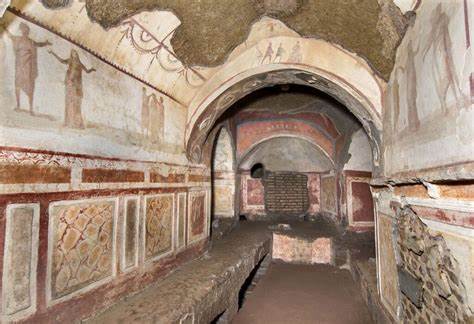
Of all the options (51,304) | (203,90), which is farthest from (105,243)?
(203,90)

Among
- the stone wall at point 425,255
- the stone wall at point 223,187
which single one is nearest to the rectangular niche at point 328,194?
the stone wall at point 223,187

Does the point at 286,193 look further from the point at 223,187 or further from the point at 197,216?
the point at 197,216

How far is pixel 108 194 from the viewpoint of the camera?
3.01 meters

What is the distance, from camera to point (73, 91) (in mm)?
2600

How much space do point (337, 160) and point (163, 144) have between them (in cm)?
624

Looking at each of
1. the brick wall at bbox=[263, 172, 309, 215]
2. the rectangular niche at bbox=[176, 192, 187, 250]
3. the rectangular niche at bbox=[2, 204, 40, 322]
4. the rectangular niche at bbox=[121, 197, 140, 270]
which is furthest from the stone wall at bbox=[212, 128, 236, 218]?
the rectangular niche at bbox=[2, 204, 40, 322]

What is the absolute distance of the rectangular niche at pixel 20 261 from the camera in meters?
2.06

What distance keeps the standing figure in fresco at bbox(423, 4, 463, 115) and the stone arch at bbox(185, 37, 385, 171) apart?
1446 millimetres

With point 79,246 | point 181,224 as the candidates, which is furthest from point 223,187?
point 79,246

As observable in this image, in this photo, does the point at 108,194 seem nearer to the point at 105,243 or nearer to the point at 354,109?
the point at 105,243

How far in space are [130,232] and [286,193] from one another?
799 centimetres

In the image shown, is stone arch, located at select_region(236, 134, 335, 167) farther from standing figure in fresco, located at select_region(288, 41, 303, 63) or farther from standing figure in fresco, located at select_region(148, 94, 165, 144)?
standing figure in fresco, located at select_region(148, 94, 165, 144)

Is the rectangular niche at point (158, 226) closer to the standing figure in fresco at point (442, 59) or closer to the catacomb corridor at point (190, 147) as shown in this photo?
the catacomb corridor at point (190, 147)

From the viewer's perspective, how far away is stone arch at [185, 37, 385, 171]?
156 inches
